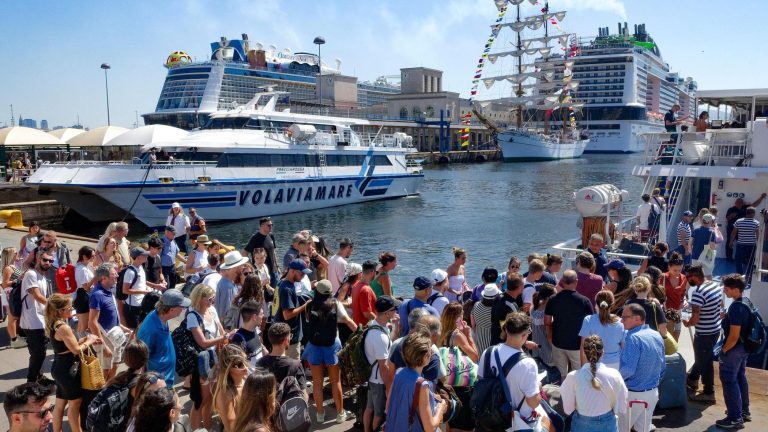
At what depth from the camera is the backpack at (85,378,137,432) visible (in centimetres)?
354

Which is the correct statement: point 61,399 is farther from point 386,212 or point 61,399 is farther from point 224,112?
point 386,212

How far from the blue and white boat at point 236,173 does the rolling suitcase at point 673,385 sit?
67.8 ft

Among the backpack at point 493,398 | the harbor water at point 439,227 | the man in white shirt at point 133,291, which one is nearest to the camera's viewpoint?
the backpack at point 493,398

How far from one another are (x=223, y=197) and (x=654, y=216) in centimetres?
1772

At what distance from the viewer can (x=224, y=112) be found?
2812 cm

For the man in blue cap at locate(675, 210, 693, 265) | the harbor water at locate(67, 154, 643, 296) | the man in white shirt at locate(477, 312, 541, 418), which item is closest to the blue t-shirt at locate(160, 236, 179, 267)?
the harbor water at locate(67, 154, 643, 296)

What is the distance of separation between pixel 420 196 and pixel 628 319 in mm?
34437

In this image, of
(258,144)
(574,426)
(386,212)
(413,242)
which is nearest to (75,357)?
(574,426)

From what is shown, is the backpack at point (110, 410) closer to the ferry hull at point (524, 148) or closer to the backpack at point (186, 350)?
the backpack at point (186, 350)

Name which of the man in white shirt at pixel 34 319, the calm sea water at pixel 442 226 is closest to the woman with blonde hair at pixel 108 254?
the man in white shirt at pixel 34 319

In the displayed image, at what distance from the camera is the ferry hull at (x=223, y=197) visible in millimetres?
23031

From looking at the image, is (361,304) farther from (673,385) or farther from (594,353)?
(673,385)

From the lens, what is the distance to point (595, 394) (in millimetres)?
3984

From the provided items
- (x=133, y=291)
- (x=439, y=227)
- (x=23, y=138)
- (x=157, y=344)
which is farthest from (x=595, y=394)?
(x=23, y=138)
